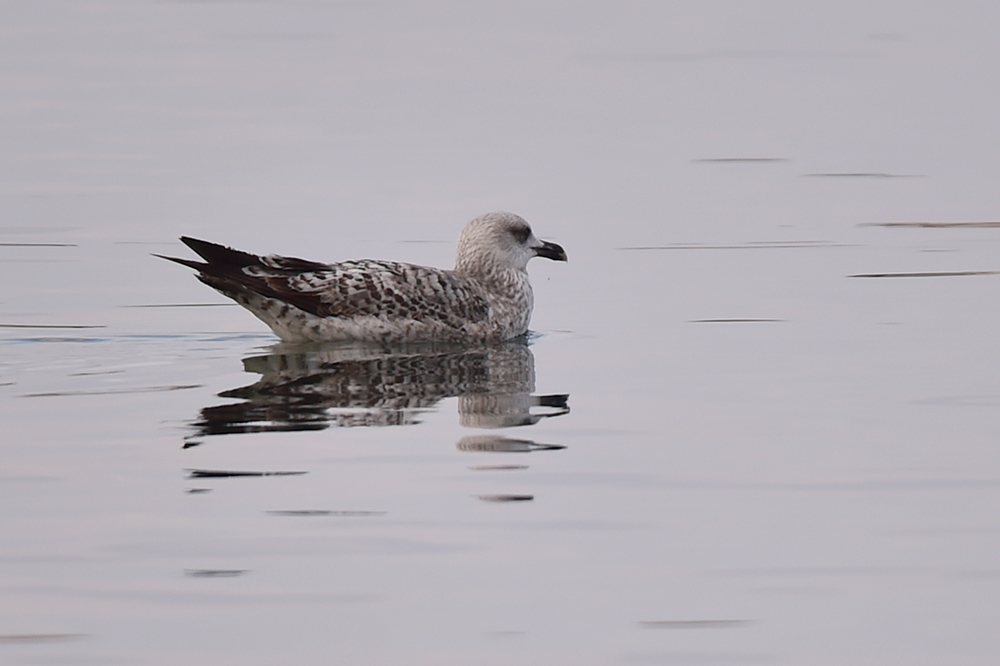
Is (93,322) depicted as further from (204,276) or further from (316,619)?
(316,619)

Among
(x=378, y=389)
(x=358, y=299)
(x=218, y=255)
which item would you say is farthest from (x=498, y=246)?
(x=378, y=389)

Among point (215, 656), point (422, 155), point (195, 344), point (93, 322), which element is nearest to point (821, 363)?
point (195, 344)

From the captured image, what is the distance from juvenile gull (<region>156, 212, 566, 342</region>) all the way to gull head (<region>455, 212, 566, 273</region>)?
472 millimetres

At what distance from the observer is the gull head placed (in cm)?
1261

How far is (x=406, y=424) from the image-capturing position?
8656mm

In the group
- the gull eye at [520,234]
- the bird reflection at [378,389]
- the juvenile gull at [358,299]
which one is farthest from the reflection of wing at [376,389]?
the gull eye at [520,234]

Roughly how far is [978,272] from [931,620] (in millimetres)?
7965

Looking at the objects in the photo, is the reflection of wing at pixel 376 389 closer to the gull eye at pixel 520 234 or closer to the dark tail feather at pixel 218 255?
the dark tail feather at pixel 218 255

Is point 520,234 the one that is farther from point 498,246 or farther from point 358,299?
point 358,299

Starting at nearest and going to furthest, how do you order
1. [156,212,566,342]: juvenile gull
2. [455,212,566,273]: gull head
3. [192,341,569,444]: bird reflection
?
[192,341,569,444]: bird reflection < [156,212,566,342]: juvenile gull < [455,212,566,273]: gull head

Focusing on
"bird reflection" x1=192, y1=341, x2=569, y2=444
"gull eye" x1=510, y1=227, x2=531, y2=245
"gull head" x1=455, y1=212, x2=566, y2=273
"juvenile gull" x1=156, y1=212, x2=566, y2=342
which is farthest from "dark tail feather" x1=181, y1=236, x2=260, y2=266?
"gull eye" x1=510, y1=227, x2=531, y2=245

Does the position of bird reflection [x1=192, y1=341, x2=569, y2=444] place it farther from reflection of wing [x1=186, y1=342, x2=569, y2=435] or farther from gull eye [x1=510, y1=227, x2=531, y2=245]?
gull eye [x1=510, y1=227, x2=531, y2=245]

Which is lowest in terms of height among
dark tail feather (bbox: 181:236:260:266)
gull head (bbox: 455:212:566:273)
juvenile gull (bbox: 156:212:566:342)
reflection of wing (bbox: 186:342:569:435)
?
reflection of wing (bbox: 186:342:569:435)

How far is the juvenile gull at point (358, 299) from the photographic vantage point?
37.4ft
